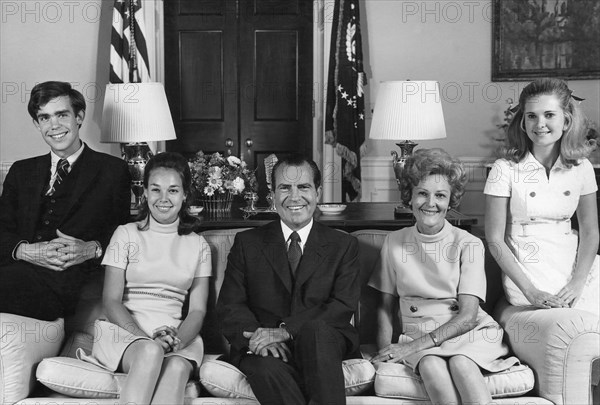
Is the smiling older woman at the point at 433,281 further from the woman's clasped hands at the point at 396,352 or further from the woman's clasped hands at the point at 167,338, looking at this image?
the woman's clasped hands at the point at 167,338

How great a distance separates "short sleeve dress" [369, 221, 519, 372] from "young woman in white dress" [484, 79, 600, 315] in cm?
17

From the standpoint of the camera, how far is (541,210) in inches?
123

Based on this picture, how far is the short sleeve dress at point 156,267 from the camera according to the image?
117 inches

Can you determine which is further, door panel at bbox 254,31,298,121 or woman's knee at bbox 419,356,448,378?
door panel at bbox 254,31,298,121

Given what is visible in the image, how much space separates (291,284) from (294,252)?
0.13 metres

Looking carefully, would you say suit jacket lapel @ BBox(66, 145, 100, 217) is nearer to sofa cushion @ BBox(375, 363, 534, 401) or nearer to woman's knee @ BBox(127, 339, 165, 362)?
woman's knee @ BBox(127, 339, 165, 362)

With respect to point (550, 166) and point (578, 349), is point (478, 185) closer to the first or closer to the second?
point (550, 166)

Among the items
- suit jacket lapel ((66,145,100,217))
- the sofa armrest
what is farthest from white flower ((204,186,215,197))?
the sofa armrest

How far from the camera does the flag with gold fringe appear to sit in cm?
598

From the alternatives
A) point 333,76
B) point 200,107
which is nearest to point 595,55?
point 333,76

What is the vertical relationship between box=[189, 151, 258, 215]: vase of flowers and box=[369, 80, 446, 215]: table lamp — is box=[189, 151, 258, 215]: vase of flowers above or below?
below

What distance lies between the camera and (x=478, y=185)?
20.6 feet

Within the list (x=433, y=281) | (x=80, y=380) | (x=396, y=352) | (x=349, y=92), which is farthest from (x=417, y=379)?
(x=349, y=92)

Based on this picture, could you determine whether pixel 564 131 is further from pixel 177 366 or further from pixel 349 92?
pixel 349 92
